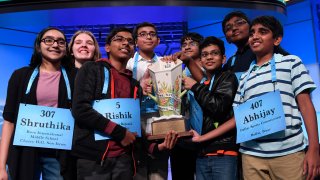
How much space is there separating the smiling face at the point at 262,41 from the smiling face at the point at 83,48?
1.18 meters

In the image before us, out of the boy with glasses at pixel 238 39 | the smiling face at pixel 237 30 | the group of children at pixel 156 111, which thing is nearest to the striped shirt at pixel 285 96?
the group of children at pixel 156 111

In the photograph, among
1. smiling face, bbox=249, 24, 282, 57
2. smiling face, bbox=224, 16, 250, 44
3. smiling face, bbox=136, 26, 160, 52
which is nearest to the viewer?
smiling face, bbox=249, 24, 282, 57

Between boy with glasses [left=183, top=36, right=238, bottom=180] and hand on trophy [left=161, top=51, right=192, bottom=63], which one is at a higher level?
hand on trophy [left=161, top=51, right=192, bottom=63]

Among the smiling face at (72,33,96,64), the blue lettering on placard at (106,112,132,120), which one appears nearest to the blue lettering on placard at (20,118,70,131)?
the blue lettering on placard at (106,112,132,120)

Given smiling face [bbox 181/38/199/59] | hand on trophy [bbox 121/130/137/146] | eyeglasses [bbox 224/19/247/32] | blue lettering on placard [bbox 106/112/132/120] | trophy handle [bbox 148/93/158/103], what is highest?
eyeglasses [bbox 224/19/247/32]

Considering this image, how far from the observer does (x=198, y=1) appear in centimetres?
640

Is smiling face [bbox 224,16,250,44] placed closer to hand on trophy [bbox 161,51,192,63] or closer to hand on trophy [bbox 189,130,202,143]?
hand on trophy [bbox 161,51,192,63]

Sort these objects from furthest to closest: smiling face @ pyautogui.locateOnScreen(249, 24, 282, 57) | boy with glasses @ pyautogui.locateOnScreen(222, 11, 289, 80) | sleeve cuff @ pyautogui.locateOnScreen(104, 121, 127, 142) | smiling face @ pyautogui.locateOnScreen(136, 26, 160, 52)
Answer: smiling face @ pyautogui.locateOnScreen(136, 26, 160, 52), boy with glasses @ pyautogui.locateOnScreen(222, 11, 289, 80), smiling face @ pyautogui.locateOnScreen(249, 24, 282, 57), sleeve cuff @ pyautogui.locateOnScreen(104, 121, 127, 142)

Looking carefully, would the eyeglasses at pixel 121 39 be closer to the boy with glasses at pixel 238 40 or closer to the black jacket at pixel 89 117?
the black jacket at pixel 89 117

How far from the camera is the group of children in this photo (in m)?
2.05

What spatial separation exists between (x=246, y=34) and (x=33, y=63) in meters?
1.47

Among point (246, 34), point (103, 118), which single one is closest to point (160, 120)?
point (103, 118)

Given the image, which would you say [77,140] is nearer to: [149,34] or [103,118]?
[103,118]

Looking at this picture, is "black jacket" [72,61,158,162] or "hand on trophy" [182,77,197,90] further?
"hand on trophy" [182,77,197,90]
